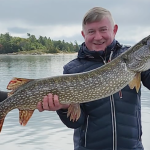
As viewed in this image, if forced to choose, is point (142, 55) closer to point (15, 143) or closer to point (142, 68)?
point (142, 68)

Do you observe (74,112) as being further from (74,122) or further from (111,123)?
(111,123)

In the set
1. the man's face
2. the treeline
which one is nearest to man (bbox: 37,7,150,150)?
the man's face

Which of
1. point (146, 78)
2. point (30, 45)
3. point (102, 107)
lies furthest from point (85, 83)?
point (30, 45)

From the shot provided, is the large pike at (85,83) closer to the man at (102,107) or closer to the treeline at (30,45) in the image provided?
the man at (102,107)

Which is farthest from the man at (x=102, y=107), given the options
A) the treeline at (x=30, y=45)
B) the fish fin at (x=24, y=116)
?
the treeline at (x=30, y=45)

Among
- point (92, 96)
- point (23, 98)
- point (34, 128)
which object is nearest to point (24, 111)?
point (23, 98)

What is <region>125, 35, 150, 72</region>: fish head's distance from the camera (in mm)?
2195

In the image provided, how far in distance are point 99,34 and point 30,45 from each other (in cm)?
8460

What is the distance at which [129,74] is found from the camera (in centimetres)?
223

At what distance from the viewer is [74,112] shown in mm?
2135

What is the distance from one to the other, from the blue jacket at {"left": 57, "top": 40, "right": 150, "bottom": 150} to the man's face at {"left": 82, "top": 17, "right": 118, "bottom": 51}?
86 mm

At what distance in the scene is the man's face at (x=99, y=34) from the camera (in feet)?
7.39

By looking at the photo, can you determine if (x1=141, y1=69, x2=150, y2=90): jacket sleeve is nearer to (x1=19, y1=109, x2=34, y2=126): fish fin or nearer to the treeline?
(x1=19, y1=109, x2=34, y2=126): fish fin

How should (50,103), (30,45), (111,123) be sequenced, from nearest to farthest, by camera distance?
1. (111,123)
2. (50,103)
3. (30,45)
